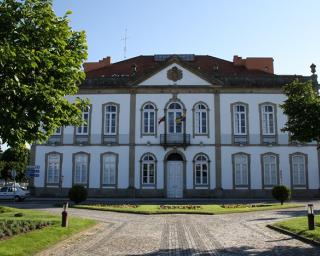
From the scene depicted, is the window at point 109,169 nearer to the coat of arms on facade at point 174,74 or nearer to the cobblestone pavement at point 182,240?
the coat of arms on facade at point 174,74

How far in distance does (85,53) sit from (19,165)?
63.6 m

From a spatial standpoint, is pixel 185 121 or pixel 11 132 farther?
pixel 185 121

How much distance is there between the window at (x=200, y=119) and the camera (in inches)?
1353

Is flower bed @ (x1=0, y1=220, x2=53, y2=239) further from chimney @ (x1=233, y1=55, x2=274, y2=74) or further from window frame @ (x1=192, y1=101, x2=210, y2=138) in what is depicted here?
chimney @ (x1=233, y1=55, x2=274, y2=74)

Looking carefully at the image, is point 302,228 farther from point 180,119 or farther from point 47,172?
point 47,172

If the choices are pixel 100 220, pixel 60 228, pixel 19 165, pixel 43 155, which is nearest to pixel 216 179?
pixel 43 155

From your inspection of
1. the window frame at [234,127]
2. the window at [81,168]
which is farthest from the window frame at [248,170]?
the window at [81,168]

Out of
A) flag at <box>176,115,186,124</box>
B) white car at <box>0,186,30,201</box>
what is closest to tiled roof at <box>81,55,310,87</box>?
flag at <box>176,115,186,124</box>

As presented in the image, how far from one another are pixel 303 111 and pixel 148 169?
20.9m

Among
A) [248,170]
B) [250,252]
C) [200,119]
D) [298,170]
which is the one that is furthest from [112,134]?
[250,252]

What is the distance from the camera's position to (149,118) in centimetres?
3478

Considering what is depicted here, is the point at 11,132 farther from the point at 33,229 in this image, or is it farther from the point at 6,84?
the point at 33,229

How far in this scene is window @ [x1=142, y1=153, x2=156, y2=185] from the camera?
111 feet

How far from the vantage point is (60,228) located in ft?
45.1
